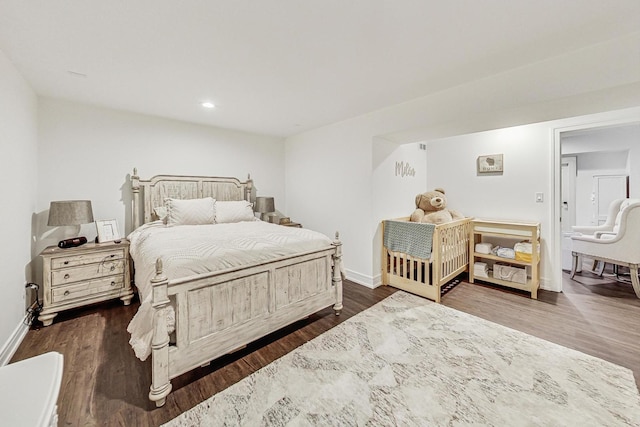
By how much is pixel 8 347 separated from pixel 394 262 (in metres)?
3.93

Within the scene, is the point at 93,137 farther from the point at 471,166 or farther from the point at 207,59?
the point at 471,166

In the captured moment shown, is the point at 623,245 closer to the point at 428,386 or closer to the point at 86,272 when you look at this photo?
the point at 428,386

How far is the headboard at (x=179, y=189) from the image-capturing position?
3.41 m

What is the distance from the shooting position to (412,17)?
1.57 m

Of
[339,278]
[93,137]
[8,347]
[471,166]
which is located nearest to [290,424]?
[339,278]

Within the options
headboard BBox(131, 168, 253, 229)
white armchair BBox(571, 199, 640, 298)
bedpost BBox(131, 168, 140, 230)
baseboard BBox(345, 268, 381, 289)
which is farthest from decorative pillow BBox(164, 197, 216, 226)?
white armchair BBox(571, 199, 640, 298)

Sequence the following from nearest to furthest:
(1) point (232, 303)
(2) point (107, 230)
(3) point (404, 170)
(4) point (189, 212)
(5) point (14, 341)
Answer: (1) point (232, 303) < (5) point (14, 341) < (2) point (107, 230) < (4) point (189, 212) < (3) point (404, 170)

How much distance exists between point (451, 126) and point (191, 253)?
2905 mm

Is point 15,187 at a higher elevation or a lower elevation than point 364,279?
higher

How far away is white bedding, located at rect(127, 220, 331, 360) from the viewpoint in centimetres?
162

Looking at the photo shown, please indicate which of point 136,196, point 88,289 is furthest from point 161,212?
point 88,289

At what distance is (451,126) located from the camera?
9.26 feet

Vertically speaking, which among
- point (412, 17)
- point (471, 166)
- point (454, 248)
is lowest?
point (454, 248)

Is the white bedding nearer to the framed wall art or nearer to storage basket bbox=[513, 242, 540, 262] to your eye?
storage basket bbox=[513, 242, 540, 262]
